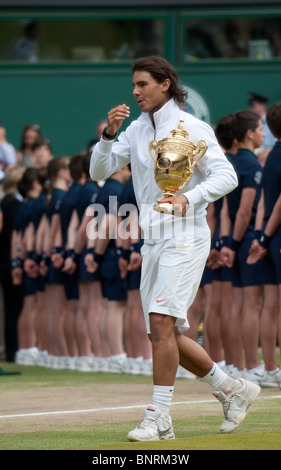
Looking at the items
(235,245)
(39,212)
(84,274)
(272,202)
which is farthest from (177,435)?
(39,212)

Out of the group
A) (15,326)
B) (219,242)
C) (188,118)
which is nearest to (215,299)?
(219,242)

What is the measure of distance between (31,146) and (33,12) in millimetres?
2193

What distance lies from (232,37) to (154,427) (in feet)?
41.2

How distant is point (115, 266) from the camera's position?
482 inches

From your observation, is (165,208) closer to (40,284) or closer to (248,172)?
(248,172)

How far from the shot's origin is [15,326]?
15297 mm

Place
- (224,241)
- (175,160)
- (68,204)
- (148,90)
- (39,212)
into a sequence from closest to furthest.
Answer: (175,160) → (148,90) → (224,241) → (68,204) → (39,212)

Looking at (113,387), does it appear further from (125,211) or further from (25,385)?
(125,211)

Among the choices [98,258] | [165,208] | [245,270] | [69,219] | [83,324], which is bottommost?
[83,324]

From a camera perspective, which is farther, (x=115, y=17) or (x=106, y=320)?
(x=115, y=17)

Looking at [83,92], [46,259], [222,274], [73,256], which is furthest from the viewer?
[83,92]

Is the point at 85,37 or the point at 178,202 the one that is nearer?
the point at 178,202

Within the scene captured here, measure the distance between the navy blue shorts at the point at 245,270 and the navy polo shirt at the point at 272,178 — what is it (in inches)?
23.3

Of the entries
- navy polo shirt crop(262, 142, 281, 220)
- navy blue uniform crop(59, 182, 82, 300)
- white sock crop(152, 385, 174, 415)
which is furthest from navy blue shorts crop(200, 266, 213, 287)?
white sock crop(152, 385, 174, 415)
